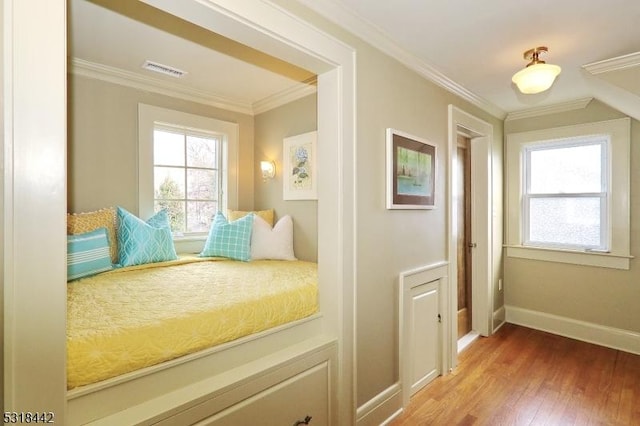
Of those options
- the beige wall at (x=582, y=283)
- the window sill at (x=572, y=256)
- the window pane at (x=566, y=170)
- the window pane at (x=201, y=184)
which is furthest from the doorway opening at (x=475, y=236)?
the window pane at (x=201, y=184)

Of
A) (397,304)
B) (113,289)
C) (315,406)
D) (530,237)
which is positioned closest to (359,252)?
(397,304)

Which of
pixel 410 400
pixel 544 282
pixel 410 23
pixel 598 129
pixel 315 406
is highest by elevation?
pixel 410 23

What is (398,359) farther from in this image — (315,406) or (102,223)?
(102,223)

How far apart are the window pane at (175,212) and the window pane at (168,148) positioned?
0.36m

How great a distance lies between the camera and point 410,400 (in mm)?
2225

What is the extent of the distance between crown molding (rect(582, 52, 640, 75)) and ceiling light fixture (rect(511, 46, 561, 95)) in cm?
50

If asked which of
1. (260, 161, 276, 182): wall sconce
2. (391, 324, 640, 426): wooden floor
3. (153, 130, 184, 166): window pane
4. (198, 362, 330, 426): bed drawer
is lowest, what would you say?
(391, 324, 640, 426): wooden floor

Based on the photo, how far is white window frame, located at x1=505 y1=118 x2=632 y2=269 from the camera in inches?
113

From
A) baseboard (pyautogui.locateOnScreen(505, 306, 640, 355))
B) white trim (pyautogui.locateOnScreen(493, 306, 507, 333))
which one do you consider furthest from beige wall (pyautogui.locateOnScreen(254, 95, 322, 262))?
baseboard (pyautogui.locateOnScreen(505, 306, 640, 355))

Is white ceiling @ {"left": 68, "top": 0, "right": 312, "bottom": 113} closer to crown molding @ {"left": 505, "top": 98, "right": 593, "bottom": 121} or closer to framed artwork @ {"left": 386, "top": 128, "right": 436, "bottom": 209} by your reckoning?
framed artwork @ {"left": 386, "top": 128, "right": 436, "bottom": 209}

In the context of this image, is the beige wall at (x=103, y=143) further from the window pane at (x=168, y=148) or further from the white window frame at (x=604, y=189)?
the white window frame at (x=604, y=189)

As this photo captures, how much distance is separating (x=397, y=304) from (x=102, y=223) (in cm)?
219

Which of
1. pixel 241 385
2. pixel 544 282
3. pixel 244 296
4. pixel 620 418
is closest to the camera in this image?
pixel 241 385

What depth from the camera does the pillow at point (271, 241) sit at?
2697 mm
